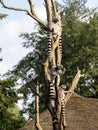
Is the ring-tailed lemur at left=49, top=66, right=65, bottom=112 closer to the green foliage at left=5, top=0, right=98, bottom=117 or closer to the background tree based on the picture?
the background tree

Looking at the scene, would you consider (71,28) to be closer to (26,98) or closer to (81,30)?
(81,30)

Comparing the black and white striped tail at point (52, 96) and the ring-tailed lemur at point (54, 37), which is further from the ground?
the ring-tailed lemur at point (54, 37)

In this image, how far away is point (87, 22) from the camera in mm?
35750

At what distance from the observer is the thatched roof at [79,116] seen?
15.5 m

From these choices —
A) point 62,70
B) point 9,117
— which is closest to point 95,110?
point 9,117

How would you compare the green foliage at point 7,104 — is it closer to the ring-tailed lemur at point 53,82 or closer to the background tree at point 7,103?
the background tree at point 7,103

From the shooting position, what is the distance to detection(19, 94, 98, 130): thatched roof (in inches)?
611

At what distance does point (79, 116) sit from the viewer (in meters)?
16.5

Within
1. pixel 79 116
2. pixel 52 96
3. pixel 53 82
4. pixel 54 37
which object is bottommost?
pixel 79 116

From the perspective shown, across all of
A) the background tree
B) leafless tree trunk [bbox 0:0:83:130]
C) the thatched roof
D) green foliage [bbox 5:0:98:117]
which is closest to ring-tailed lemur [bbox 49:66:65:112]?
leafless tree trunk [bbox 0:0:83:130]

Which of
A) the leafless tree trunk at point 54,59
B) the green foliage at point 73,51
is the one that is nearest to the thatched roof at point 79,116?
the leafless tree trunk at point 54,59

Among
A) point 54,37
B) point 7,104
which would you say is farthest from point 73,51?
point 54,37

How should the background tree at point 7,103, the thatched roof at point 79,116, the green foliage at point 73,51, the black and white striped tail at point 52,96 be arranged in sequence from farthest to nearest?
the green foliage at point 73,51 → the background tree at point 7,103 → the thatched roof at point 79,116 → the black and white striped tail at point 52,96

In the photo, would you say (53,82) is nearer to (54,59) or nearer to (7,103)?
(54,59)
